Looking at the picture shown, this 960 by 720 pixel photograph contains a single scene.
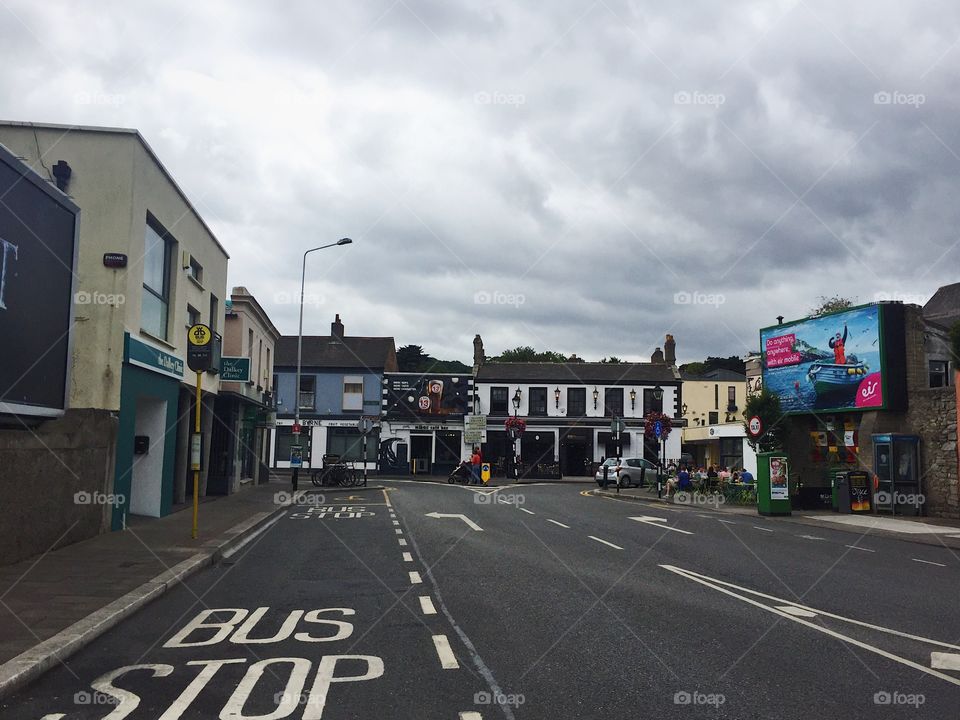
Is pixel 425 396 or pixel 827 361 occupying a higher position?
pixel 425 396

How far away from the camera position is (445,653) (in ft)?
22.8

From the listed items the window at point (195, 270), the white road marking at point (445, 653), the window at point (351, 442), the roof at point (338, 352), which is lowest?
the white road marking at point (445, 653)

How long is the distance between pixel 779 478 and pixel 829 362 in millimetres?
5765

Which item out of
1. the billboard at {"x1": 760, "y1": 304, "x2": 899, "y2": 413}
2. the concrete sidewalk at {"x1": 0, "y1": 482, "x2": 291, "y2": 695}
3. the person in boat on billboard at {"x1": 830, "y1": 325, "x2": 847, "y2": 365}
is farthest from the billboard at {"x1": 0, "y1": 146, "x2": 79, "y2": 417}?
the person in boat on billboard at {"x1": 830, "y1": 325, "x2": 847, "y2": 365}

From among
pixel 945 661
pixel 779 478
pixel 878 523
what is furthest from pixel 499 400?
pixel 945 661

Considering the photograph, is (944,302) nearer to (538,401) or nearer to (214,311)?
(538,401)

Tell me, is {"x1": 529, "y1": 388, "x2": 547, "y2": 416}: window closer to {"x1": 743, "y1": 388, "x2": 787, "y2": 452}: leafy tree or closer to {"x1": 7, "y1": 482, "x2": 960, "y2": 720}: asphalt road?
{"x1": 743, "y1": 388, "x2": 787, "y2": 452}: leafy tree

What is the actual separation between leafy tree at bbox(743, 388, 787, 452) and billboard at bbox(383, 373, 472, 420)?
95.2 ft

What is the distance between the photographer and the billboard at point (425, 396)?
2147 inches

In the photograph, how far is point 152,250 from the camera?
19.1 m

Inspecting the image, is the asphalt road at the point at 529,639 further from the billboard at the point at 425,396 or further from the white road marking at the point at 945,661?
the billboard at the point at 425,396

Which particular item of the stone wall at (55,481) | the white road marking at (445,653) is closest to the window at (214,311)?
the stone wall at (55,481)

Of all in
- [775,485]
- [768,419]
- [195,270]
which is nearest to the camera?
[195,270]

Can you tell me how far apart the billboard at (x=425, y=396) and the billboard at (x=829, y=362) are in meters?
26.5
